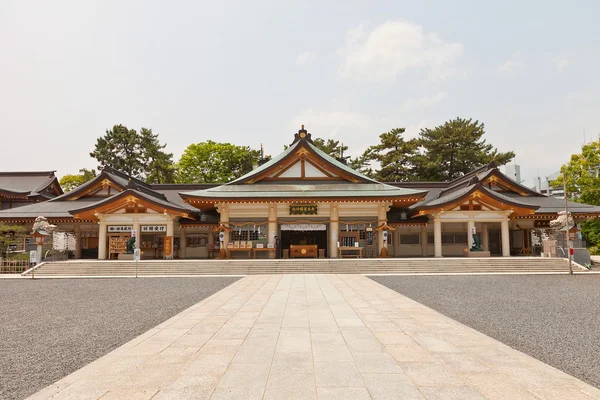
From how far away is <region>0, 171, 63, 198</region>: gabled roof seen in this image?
33.7 m

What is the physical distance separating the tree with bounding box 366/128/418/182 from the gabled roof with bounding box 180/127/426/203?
828 inches

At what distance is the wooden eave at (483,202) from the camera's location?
23.4 m

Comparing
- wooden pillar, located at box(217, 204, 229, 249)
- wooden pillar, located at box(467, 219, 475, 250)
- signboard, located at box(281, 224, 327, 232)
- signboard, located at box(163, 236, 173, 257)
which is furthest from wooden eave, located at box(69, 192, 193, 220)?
wooden pillar, located at box(467, 219, 475, 250)

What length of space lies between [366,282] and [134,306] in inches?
362

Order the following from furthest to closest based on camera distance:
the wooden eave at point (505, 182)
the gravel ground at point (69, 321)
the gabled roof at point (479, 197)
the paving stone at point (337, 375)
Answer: the wooden eave at point (505, 182), the gabled roof at point (479, 197), the gravel ground at point (69, 321), the paving stone at point (337, 375)

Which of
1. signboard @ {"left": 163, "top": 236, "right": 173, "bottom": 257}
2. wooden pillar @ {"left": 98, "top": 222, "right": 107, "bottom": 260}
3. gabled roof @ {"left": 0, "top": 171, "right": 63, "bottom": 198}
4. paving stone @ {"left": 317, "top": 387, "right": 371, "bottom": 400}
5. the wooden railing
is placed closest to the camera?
paving stone @ {"left": 317, "top": 387, "right": 371, "bottom": 400}

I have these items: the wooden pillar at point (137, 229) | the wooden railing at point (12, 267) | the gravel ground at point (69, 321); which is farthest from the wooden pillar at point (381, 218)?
the wooden railing at point (12, 267)

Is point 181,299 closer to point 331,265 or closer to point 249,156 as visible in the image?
point 331,265

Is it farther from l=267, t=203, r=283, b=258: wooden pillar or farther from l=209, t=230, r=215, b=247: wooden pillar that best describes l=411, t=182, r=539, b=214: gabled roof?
l=209, t=230, r=215, b=247: wooden pillar

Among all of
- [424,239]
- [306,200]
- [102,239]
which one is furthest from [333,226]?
[102,239]

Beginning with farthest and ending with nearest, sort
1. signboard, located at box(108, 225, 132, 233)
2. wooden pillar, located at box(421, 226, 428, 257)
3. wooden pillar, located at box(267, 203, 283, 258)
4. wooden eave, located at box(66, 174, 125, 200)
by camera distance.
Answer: wooden eave, located at box(66, 174, 125, 200)
wooden pillar, located at box(421, 226, 428, 257)
signboard, located at box(108, 225, 132, 233)
wooden pillar, located at box(267, 203, 283, 258)

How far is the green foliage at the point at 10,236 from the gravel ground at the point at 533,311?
26.1 metres

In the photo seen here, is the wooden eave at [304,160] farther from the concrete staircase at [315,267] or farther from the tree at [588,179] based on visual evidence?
the tree at [588,179]

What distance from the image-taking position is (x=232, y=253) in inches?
975
